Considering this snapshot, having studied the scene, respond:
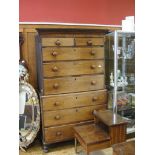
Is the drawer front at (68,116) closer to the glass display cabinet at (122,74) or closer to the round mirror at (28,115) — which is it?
the round mirror at (28,115)

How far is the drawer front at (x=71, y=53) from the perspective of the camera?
2650 millimetres

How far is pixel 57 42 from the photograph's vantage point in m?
2.66

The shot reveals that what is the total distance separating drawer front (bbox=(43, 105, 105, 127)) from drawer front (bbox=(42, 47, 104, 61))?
70 centimetres

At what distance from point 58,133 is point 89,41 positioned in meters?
1.30

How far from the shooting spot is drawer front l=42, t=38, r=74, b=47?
2.63 m

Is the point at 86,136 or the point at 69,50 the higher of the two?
the point at 69,50

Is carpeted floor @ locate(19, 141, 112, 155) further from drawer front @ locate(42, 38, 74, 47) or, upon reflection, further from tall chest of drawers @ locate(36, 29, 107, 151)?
drawer front @ locate(42, 38, 74, 47)

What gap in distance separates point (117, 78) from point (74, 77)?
70cm

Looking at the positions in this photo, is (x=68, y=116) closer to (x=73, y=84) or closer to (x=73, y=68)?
(x=73, y=84)

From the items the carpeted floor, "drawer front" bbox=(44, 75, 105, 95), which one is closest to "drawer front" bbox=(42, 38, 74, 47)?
"drawer front" bbox=(44, 75, 105, 95)
